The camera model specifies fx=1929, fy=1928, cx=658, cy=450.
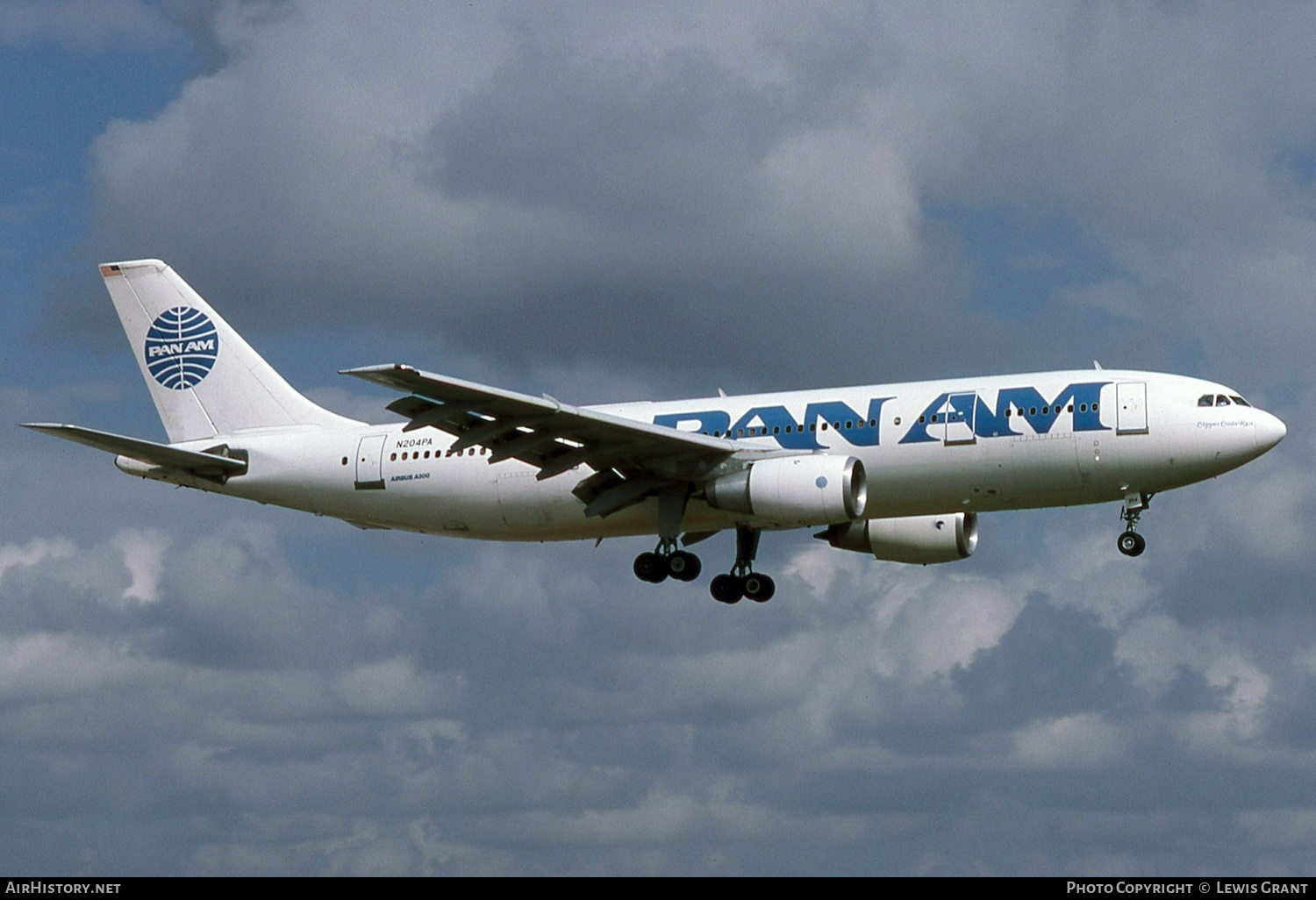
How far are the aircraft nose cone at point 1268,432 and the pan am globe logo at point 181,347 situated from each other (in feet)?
100

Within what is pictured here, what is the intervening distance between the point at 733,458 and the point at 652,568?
15.4ft

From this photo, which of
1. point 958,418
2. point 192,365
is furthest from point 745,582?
point 192,365

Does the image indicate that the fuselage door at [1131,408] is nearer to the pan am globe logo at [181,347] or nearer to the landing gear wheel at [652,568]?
the landing gear wheel at [652,568]

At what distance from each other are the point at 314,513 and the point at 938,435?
18.4 m

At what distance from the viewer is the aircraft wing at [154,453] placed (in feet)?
159

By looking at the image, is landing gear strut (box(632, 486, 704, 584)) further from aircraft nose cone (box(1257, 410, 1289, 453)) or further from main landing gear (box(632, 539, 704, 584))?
aircraft nose cone (box(1257, 410, 1289, 453))

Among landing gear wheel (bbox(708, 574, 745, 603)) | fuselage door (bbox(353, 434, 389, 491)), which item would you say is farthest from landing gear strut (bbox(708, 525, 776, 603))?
fuselage door (bbox(353, 434, 389, 491))

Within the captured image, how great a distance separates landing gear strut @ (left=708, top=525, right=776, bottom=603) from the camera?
2133 inches

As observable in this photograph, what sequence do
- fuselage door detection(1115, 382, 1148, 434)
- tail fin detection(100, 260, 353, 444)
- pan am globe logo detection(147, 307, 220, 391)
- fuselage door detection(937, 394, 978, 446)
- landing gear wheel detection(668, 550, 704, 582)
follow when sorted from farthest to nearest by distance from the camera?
pan am globe logo detection(147, 307, 220, 391) → tail fin detection(100, 260, 353, 444) → landing gear wheel detection(668, 550, 704, 582) → fuselage door detection(937, 394, 978, 446) → fuselage door detection(1115, 382, 1148, 434)

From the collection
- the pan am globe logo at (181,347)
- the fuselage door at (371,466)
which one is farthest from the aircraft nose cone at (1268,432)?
the pan am globe logo at (181,347)

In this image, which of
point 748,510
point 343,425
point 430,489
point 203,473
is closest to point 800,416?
point 748,510

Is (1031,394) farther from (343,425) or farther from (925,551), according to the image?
(343,425)

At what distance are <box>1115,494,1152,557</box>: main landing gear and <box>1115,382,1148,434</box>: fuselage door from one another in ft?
6.56

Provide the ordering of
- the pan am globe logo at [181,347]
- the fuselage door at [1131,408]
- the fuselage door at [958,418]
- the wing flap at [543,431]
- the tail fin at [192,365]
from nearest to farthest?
the wing flap at [543,431], the fuselage door at [1131,408], the fuselage door at [958,418], the tail fin at [192,365], the pan am globe logo at [181,347]
